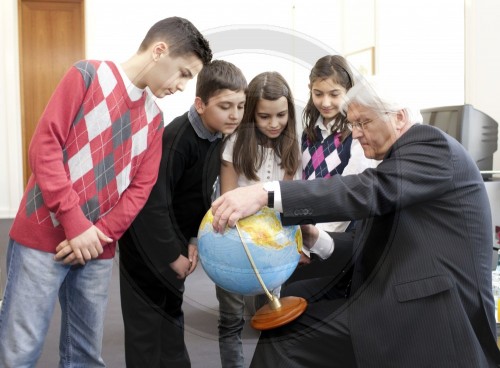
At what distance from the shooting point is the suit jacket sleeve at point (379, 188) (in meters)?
1.42

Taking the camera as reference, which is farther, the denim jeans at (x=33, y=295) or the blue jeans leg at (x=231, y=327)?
the blue jeans leg at (x=231, y=327)

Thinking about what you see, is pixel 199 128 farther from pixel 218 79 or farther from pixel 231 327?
pixel 231 327

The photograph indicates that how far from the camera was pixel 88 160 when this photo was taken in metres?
1.73

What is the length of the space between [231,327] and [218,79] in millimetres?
1156

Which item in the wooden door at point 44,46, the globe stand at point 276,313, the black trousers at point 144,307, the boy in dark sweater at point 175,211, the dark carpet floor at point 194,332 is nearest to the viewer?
the globe stand at point 276,313

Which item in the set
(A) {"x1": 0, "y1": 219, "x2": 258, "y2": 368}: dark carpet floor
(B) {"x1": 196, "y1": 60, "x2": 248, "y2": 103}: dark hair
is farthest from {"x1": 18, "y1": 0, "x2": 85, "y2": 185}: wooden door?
(B) {"x1": 196, "y1": 60, "x2": 248, "y2": 103}: dark hair

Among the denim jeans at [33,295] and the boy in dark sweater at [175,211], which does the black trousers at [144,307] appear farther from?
the denim jeans at [33,295]

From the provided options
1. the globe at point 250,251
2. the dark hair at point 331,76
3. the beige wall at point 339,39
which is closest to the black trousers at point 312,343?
the globe at point 250,251

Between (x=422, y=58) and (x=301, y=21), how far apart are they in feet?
8.15

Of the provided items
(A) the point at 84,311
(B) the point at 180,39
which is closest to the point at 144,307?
(A) the point at 84,311

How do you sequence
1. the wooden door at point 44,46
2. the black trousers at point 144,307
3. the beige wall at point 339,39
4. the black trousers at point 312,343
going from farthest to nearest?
1. the wooden door at point 44,46
2. the beige wall at point 339,39
3. the black trousers at point 144,307
4. the black trousers at point 312,343

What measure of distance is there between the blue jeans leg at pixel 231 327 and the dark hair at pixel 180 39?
102 cm

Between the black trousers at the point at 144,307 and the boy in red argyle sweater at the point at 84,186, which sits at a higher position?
the boy in red argyle sweater at the point at 84,186

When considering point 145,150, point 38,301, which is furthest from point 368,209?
point 38,301
